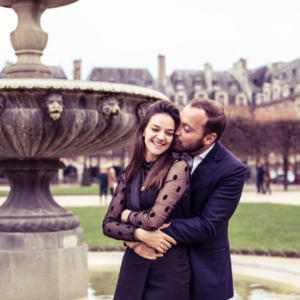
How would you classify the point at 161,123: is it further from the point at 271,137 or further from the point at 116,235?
the point at 271,137

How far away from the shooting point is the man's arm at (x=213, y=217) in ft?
7.27

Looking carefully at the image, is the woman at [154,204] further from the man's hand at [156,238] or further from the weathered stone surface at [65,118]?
the weathered stone surface at [65,118]

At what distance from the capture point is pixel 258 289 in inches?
187

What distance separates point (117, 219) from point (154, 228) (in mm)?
241

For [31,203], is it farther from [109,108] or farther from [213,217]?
[213,217]

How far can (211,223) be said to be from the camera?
223cm

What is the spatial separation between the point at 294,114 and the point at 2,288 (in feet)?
149

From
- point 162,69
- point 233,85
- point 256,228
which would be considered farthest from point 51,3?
point 233,85

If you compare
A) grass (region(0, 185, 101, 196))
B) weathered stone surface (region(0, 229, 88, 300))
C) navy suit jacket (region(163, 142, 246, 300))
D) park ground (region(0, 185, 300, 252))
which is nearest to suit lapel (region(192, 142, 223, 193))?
navy suit jacket (region(163, 142, 246, 300))

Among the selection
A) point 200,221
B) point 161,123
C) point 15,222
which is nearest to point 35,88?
point 15,222

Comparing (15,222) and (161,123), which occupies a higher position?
(161,123)

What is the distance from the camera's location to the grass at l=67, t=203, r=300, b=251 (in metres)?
8.37

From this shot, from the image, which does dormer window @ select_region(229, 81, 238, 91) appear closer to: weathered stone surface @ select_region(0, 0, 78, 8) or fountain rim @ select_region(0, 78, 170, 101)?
weathered stone surface @ select_region(0, 0, 78, 8)

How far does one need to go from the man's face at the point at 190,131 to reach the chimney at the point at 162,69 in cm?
5201
